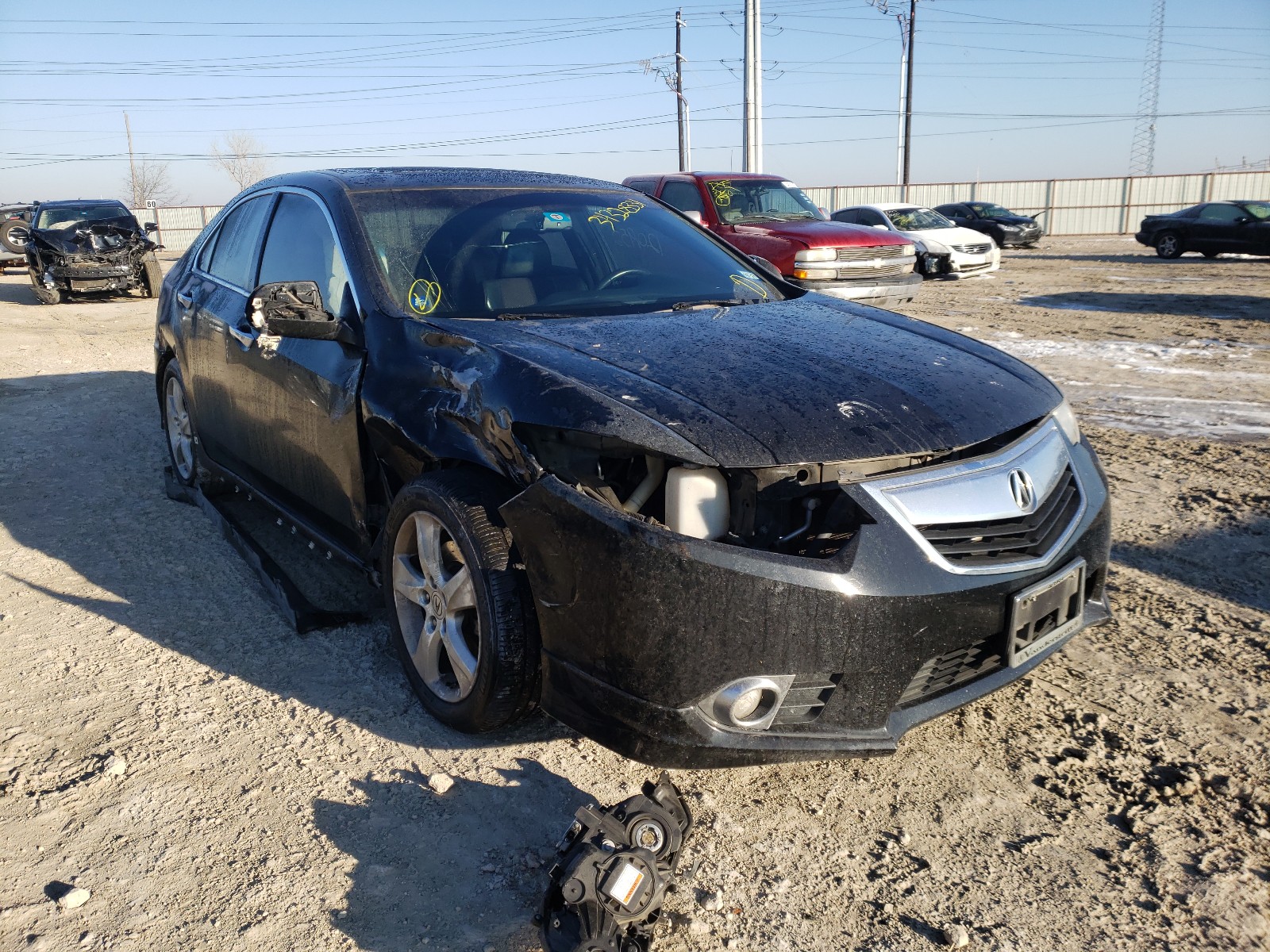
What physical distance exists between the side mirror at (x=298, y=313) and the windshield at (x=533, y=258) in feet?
0.79

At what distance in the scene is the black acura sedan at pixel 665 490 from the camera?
2297 mm

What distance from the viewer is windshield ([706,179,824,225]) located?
489 inches

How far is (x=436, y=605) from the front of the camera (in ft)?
9.71

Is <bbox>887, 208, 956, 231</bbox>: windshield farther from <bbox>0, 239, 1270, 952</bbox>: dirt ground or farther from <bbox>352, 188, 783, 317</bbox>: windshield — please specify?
<bbox>352, 188, 783, 317</bbox>: windshield

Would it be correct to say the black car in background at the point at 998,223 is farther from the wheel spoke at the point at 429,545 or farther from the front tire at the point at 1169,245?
the wheel spoke at the point at 429,545

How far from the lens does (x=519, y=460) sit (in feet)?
8.51

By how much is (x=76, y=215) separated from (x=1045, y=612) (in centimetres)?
1921

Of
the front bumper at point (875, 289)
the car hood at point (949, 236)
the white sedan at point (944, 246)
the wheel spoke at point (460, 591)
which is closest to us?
the wheel spoke at point (460, 591)

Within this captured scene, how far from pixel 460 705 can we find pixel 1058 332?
9.75 m

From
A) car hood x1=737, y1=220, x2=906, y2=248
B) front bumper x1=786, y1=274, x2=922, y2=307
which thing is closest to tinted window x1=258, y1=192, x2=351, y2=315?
front bumper x1=786, y1=274, x2=922, y2=307

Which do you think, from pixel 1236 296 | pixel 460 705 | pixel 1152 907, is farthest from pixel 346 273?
pixel 1236 296

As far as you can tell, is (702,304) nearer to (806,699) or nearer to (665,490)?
(665,490)

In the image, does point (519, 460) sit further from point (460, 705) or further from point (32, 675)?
point (32, 675)

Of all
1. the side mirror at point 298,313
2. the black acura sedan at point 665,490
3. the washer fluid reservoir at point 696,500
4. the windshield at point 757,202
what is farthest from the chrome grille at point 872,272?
the washer fluid reservoir at point 696,500
